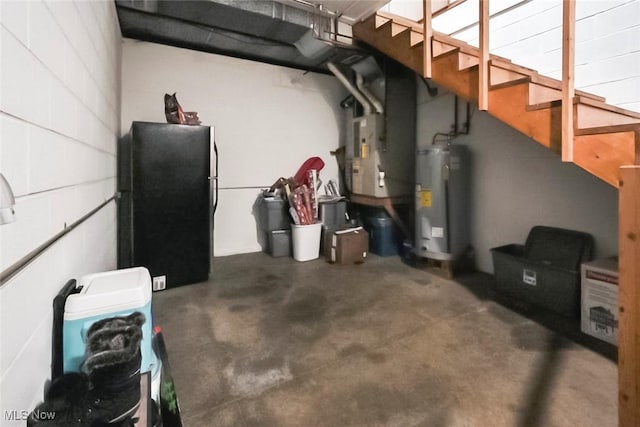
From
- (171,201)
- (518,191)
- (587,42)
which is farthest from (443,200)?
(171,201)

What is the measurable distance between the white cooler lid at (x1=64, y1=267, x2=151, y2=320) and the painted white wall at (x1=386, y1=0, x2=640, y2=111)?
3.39m

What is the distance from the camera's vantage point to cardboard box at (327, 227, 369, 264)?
366 centimetres

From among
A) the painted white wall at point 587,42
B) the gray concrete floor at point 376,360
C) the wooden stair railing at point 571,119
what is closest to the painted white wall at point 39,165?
the gray concrete floor at point 376,360

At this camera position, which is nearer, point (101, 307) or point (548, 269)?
point (101, 307)

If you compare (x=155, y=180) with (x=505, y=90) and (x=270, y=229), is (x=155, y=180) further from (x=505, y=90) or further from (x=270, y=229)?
A: (x=505, y=90)

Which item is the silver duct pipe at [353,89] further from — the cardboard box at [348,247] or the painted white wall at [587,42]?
the cardboard box at [348,247]

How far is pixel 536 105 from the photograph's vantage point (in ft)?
6.66

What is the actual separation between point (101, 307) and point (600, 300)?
286cm

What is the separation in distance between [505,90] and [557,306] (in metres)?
1.72

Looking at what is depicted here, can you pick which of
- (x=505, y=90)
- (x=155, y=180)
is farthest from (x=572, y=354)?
(x=155, y=180)

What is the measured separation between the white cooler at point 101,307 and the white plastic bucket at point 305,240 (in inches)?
94.6

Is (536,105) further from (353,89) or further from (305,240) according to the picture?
(305,240)

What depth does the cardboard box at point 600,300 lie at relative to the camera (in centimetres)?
193

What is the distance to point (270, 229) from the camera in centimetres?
398
